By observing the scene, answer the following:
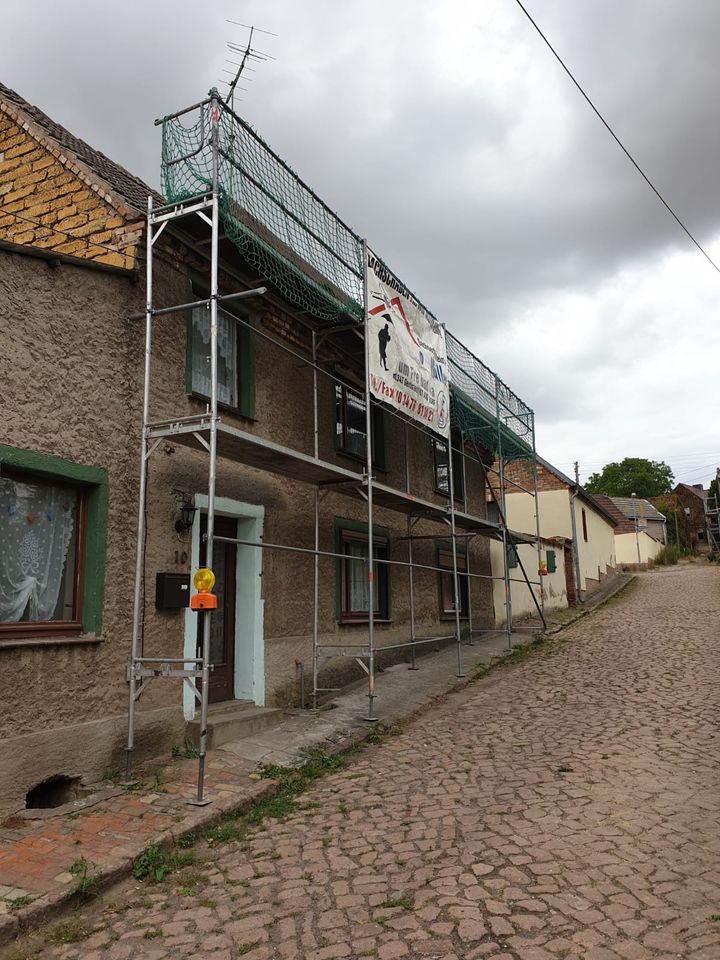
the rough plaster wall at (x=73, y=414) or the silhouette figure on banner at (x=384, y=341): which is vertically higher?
the silhouette figure on banner at (x=384, y=341)

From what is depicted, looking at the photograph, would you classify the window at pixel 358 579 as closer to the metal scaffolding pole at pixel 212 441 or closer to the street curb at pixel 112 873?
the metal scaffolding pole at pixel 212 441

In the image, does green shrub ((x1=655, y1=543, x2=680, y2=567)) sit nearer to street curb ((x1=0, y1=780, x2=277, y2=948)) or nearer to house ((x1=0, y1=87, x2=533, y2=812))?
house ((x1=0, y1=87, x2=533, y2=812))

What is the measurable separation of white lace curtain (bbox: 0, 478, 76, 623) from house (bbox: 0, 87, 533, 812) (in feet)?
0.05

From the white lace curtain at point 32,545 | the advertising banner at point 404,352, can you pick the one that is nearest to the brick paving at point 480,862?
the white lace curtain at point 32,545

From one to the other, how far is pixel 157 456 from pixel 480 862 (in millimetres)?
4433

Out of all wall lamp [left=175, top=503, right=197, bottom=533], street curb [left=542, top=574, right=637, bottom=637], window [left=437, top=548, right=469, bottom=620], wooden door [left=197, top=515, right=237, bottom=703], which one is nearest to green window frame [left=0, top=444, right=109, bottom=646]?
wall lamp [left=175, top=503, right=197, bottom=533]

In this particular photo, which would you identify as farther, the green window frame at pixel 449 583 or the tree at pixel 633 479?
the tree at pixel 633 479

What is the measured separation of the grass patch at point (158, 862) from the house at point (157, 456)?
1.28 m

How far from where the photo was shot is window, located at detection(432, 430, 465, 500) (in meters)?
13.8

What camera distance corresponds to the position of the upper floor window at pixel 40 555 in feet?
18.6

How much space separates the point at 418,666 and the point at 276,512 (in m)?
4.13

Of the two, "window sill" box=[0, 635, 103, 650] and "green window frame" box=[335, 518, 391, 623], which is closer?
"window sill" box=[0, 635, 103, 650]

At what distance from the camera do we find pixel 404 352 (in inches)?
376

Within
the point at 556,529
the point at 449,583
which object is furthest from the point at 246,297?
the point at 556,529
